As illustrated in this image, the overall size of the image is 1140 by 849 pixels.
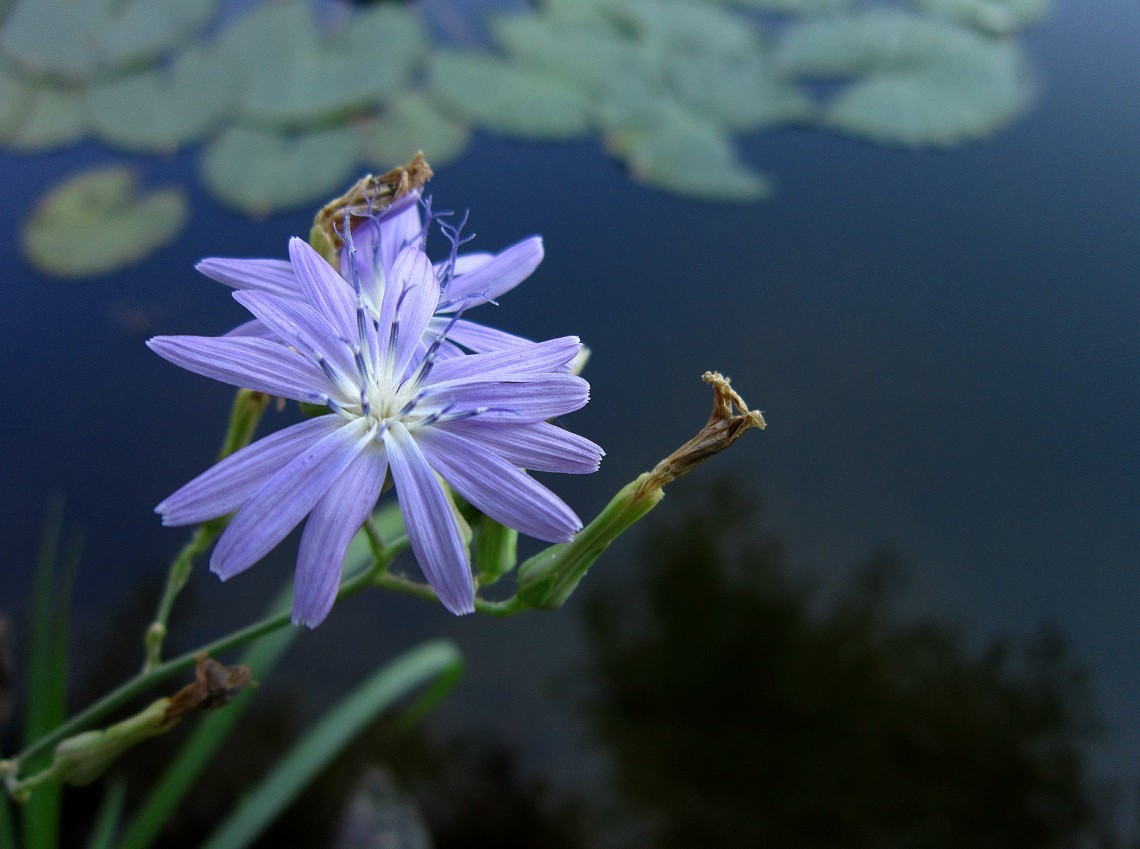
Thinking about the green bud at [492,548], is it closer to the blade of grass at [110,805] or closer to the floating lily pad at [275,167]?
the blade of grass at [110,805]

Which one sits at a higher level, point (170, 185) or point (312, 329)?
point (170, 185)

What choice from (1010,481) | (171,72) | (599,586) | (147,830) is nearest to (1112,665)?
(1010,481)

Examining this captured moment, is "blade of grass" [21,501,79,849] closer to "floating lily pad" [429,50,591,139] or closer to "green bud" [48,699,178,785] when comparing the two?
"green bud" [48,699,178,785]

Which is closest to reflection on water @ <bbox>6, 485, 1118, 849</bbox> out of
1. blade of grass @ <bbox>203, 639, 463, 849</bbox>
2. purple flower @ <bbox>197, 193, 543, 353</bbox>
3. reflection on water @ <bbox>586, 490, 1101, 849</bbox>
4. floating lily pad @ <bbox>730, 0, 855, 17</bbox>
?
reflection on water @ <bbox>586, 490, 1101, 849</bbox>

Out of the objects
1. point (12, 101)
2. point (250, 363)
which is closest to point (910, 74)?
point (12, 101)

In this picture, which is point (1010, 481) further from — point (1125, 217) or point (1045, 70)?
point (1045, 70)

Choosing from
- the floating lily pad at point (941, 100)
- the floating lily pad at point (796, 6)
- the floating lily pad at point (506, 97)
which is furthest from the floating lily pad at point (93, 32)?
the floating lily pad at point (941, 100)

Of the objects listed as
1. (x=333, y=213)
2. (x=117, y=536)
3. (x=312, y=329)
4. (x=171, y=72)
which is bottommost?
(x=312, y=329)
